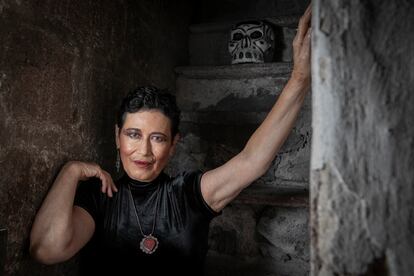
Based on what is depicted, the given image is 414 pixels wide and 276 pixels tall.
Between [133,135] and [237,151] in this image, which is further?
[237,151]

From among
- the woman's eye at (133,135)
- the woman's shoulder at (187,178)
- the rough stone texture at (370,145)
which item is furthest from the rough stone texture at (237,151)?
the rough stone texture at (370,145)

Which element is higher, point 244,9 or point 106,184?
point 244,9

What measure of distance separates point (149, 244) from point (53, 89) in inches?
29.6

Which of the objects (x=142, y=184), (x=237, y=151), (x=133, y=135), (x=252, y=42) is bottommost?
(x=142, y=184)

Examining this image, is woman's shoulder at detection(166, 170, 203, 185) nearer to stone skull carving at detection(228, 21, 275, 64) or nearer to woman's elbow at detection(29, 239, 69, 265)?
woman's elbow at detection(29, 239, 69, 265)

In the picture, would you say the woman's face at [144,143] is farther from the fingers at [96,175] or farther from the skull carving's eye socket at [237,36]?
the skull carving's eye socket at [237,36]

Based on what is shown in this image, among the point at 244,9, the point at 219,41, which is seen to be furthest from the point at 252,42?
the point at 244,9

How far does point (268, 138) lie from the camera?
1293 mm

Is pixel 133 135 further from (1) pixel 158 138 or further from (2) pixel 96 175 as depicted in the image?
(2) pixel 96 175

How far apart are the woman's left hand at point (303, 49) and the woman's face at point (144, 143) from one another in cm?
61

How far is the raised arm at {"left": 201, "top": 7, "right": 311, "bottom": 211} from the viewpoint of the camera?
1121 millimetres

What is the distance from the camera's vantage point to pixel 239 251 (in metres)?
2.04

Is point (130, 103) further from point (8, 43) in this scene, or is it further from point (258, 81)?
point (258, 81)

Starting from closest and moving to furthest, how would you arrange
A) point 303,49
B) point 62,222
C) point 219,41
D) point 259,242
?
point 303,49 < point 62,222 < point 259,242 < point 219,41
